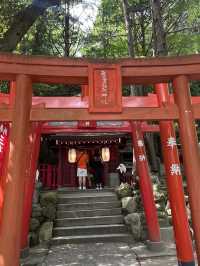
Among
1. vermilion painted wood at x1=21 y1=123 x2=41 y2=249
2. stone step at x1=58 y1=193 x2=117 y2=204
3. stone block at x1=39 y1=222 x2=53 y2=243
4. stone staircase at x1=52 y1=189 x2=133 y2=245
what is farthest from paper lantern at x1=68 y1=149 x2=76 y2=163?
vermilion painted wood at x1=21 y1=123 x2=41 y2=249

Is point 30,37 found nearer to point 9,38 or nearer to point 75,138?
point 75,138

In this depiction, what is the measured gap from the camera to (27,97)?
553 centimetres

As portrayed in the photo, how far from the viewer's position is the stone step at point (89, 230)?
12211mm

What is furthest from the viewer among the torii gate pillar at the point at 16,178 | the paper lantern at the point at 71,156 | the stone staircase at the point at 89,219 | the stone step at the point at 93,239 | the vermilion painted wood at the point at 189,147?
the paper lantern at the point at 71,156

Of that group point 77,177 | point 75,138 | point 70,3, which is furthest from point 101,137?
point 70,3

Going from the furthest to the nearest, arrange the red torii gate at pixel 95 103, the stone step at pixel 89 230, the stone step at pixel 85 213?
the stone step at pixel 85 213, the stone step at pixel 89 230, the red torii gate at pixel 95 103

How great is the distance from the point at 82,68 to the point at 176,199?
3744mm

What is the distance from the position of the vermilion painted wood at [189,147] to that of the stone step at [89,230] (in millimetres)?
7258

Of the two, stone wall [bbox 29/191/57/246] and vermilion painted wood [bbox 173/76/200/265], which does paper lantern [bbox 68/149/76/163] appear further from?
vermilion painted wood [bbox 173/76/200/265]

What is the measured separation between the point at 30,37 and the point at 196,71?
16916mm

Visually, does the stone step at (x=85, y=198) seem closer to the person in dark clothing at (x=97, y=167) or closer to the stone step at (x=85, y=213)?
the stone step at (x=85, y=213)

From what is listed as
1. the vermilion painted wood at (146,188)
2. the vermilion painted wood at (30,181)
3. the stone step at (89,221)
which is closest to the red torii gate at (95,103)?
the vermilion painted wood at (30,181)

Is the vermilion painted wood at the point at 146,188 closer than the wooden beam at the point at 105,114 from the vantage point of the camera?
No

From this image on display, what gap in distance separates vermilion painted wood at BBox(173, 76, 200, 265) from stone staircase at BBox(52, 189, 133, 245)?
22.5ft
